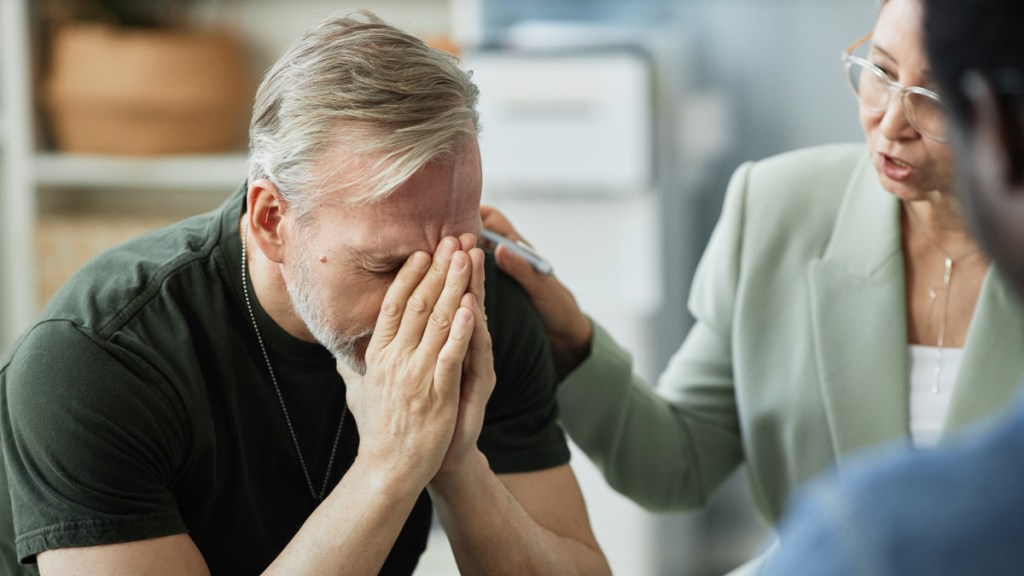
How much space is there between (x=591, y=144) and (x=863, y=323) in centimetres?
127

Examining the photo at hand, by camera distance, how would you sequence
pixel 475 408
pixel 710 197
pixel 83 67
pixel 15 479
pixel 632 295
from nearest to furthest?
pixel 15 479, pixel 475 408, pixel 632 295, pixel 83 67, pixel 710 197

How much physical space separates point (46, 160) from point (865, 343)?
2.45 metres

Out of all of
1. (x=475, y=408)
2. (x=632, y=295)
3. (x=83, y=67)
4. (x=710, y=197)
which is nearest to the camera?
(x=475, y=408)

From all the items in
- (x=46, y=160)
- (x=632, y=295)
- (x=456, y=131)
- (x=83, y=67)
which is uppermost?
(x=456, y=131)

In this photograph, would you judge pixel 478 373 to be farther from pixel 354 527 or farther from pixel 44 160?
pixel 44 160

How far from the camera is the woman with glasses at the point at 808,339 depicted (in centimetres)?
150

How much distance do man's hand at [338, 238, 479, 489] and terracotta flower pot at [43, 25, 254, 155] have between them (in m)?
2.05

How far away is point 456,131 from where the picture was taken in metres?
1.27

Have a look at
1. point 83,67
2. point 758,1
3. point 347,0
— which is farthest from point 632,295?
point 83,67

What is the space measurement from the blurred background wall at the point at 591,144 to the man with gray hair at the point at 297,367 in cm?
146

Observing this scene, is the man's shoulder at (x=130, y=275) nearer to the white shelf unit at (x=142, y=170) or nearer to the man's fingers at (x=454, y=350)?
the man's fingers at (x=454, y=350)

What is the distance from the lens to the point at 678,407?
171 cm

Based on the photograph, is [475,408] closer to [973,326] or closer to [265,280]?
[265,280]

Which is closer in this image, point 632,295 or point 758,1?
point 632,295
